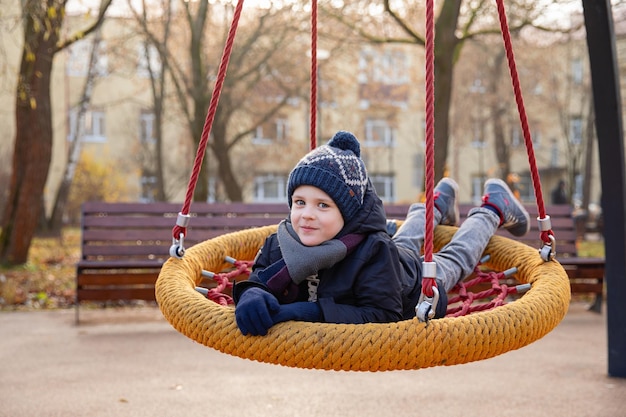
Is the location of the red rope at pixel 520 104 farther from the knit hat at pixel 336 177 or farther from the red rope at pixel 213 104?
the red rope at pixel 213 104

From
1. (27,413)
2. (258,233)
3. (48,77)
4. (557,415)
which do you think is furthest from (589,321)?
(48,77)

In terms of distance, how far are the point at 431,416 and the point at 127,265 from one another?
293cm

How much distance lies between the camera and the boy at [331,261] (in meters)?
1.99

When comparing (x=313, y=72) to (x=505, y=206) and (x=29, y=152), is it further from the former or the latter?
(x=29, y=152)

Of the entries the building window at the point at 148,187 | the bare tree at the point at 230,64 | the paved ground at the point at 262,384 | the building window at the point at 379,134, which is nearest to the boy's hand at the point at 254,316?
the paved ground at the point at 262,384

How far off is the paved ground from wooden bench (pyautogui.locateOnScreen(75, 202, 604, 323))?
573 millimetres

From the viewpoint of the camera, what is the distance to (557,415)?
131 inches

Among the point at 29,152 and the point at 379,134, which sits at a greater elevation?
the point at 379,134

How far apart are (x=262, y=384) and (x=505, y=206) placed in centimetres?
159

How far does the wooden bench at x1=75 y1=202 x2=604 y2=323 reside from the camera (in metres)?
5.51

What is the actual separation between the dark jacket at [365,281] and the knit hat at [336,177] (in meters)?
0.05

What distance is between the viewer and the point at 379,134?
30656 mm

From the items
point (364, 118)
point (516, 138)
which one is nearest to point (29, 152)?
point (364, 118)

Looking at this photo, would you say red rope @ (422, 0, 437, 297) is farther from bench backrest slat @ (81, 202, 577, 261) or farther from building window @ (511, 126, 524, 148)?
building window @ (511, 126, 524, 148)
